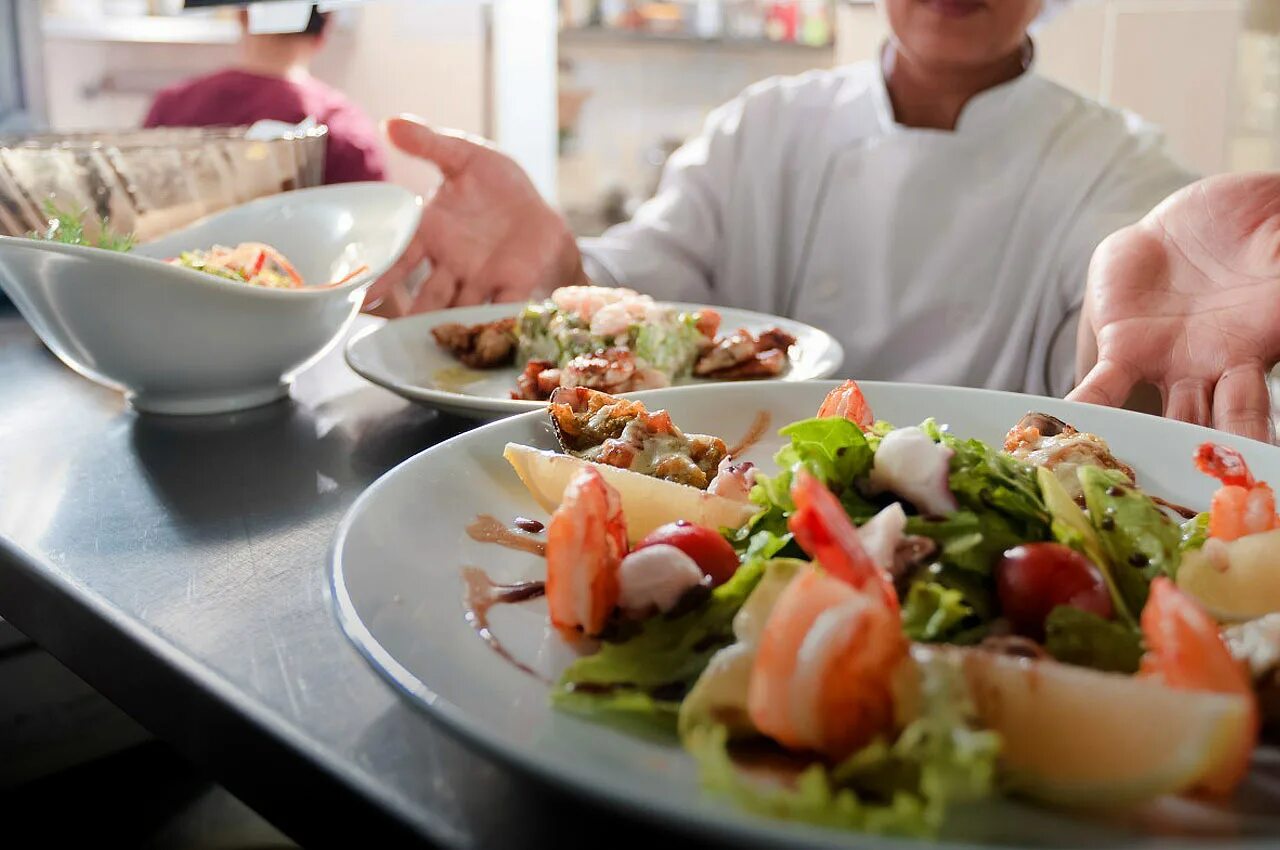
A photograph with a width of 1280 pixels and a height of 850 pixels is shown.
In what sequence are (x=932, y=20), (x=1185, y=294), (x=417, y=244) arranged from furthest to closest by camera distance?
(x=932, y=20), (x=417, y=244), (x=1185, y=294)

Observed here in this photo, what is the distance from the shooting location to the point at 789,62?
523 cm

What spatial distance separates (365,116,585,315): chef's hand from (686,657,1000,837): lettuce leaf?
1298 mm

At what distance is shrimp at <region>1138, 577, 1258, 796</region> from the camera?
424 mm

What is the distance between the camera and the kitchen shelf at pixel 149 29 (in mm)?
4219

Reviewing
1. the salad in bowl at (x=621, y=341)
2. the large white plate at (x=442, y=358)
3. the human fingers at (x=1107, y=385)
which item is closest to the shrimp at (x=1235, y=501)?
the human fingers at (x=1107, y=385)

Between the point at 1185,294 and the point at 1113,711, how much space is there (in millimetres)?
884

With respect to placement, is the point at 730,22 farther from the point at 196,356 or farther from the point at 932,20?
the point at 196,356

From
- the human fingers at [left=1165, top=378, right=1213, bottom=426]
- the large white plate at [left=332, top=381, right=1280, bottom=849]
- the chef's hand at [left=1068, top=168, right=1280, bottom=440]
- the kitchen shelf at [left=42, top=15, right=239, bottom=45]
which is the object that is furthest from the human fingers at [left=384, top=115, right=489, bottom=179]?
the kitchen shelf at [left=42, top=15, right=239, bottom=45]

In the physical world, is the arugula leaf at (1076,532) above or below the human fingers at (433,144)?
below

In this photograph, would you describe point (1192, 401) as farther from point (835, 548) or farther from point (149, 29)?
point (149, 29)

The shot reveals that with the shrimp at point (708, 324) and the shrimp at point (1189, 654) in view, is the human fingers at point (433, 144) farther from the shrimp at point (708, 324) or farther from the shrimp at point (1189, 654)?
the shrimp at point (1189, 654)

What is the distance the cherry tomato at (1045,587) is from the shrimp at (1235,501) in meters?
0.11

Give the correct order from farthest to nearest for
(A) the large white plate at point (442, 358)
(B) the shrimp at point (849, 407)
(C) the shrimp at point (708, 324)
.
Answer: (C) the shrimp at point (708, 324)
(A) the large white plate at point (442, 358)
(B) the shrimp at point (849, 407)

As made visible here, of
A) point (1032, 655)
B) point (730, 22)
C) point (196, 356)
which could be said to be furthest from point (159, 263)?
point (730, 22)
